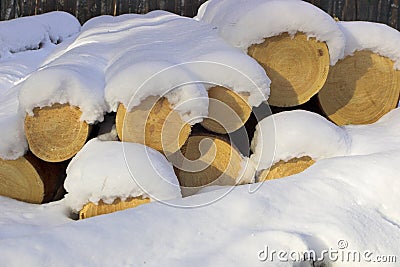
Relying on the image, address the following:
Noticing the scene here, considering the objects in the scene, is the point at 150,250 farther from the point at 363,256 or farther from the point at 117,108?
the point at 117,108

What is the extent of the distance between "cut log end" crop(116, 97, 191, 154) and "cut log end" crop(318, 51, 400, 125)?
901 mm

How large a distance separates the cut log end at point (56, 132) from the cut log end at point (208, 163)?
464 mm

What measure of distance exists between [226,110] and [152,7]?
5.98 m

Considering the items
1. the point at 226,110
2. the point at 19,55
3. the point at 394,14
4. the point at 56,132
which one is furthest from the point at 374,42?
the point at 394,14

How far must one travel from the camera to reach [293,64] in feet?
8.57

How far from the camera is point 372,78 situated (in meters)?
2.84

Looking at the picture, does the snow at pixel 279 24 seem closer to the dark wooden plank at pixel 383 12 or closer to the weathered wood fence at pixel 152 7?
the weathered wood fence at pixel 152 7

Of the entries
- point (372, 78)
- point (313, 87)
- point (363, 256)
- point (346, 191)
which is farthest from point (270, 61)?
point (363, 256)

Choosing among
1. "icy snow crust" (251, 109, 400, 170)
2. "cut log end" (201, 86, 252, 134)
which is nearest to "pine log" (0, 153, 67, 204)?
"cut log end" (201, 86, 252, 134)

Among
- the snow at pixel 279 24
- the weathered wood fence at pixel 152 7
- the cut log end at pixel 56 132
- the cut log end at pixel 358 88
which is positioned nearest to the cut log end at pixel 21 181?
the cut log end at pixel 56 132

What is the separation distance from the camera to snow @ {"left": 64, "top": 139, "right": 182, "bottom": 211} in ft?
6.86

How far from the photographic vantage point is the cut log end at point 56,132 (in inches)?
91.4

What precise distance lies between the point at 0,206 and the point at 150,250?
3.32ft

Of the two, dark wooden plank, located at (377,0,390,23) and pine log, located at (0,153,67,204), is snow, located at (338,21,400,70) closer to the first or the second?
pine log, located at (0,153,67,204)
